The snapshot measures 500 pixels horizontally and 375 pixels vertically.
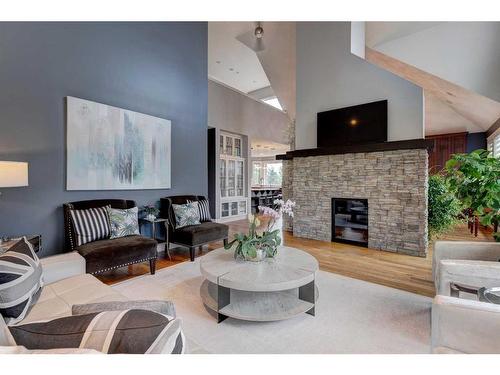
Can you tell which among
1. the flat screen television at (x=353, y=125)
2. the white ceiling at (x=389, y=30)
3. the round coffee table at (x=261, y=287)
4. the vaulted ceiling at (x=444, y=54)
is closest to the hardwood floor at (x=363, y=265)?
the round coffee table at (x=261, y=287)

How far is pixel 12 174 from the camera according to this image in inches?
90.1

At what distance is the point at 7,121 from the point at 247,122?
18.6ft

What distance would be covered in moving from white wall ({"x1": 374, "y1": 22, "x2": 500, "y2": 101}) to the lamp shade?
5.01 m

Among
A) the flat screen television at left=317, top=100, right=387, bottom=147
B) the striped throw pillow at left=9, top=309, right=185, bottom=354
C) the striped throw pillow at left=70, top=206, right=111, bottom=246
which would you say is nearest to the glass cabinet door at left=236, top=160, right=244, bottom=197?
the flat screen television at left=317, top=100, right=387, bottom=147

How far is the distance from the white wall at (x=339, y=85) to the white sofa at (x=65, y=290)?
454cm

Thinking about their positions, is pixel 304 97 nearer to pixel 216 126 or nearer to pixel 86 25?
pixel 216 126

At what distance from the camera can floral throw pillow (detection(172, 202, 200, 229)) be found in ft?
12.9

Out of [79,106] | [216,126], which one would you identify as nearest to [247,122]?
[216,126]

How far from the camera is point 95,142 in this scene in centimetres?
344

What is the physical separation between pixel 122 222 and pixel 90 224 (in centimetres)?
36

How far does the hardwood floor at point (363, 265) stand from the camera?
296 centimetres

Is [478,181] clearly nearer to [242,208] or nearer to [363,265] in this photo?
[363,265]

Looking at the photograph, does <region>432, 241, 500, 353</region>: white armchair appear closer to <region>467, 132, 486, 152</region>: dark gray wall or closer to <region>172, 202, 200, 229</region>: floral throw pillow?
<region>172, 202, 200, 229</region>: floral throw pillow
